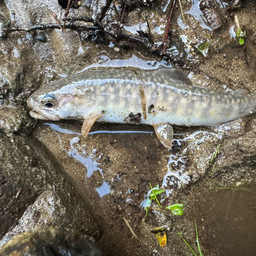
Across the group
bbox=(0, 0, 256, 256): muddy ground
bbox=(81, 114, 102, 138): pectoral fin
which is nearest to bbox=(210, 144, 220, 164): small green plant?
bbox=(0, 0, 256, 256): muddy ground

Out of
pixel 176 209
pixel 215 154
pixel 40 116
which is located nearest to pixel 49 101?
pixel 40 116

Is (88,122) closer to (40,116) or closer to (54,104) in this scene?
(54,104)

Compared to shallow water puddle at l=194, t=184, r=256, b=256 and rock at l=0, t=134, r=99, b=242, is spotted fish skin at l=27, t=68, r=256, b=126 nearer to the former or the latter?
rock at l=0, t=134, r=99, b=242

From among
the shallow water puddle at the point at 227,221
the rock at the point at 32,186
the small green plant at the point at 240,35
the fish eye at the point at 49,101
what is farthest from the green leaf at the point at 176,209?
the small green plant at the point at 240,35

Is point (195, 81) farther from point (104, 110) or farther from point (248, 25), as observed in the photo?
point (104, 110)

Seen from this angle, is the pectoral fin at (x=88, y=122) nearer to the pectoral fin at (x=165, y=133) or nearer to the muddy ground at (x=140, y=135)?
the muddy ground at (x=140, y=135)

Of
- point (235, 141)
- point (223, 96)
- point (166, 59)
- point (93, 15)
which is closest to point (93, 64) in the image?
point (93, 15)

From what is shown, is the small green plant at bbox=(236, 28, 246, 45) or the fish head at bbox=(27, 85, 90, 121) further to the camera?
the small green plant at bbox=(236, 28, 246, 45)
